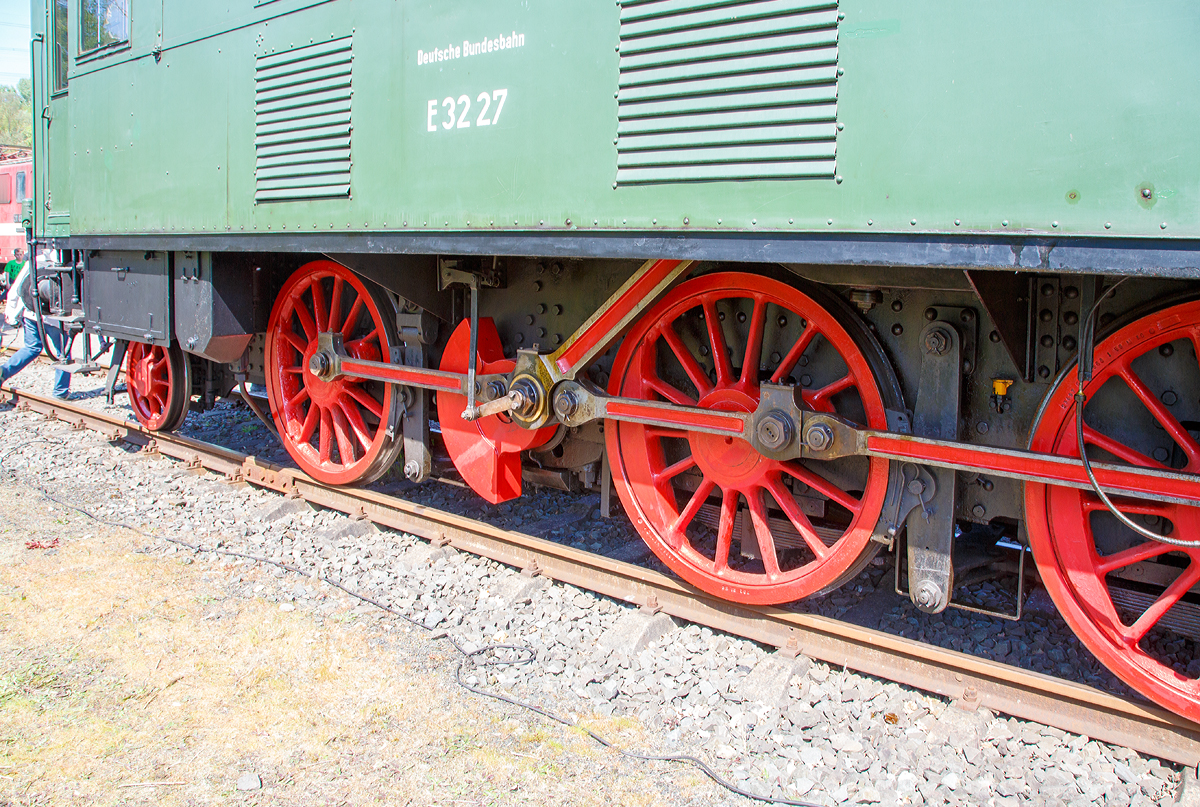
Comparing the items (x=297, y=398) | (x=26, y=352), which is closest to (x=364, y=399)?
(x=297, y=398)

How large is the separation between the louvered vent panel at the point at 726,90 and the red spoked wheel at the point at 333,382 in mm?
2484

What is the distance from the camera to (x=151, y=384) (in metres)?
6.99

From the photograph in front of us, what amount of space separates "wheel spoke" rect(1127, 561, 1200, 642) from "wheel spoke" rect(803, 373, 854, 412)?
1.30 m

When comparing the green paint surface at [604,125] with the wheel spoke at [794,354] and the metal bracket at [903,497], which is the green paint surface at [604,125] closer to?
the wheel spoke at [794,354]

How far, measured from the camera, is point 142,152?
547 cm

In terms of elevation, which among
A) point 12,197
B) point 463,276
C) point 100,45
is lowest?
point 463,276

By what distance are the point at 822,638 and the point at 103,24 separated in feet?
19.6

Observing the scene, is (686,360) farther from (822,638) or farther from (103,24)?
(103,24)

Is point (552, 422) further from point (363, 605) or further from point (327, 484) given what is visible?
point (327, 484)

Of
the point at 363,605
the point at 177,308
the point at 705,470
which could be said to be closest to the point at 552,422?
the point at 705,470

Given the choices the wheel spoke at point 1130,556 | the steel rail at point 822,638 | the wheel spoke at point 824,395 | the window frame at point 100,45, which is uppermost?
the window frame at point 100,45

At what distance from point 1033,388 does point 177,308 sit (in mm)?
5080

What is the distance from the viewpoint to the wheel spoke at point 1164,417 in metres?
2.87

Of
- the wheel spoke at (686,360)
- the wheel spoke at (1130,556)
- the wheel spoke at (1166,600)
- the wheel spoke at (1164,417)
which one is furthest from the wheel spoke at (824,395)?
the wheel spoke at (1166,600)
